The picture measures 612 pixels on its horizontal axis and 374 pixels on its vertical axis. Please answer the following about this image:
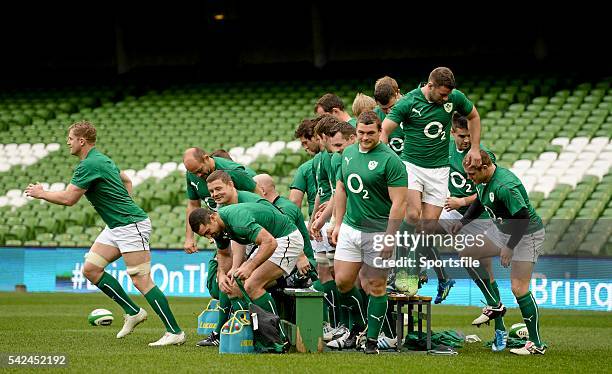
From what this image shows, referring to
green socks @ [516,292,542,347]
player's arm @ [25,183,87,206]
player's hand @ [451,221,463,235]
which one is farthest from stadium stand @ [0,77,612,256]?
player's arm @ [25,183,87,206]

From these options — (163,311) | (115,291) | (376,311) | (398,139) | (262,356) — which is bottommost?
(262,356)

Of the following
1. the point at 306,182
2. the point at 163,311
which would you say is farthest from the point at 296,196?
the point at 163,311

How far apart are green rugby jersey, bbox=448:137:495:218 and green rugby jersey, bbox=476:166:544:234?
144 cm

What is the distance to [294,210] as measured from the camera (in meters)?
10.5

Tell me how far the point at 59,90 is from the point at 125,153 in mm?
6127

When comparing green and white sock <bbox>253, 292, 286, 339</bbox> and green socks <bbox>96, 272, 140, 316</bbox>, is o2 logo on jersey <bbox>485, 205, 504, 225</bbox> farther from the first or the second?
green socks <bbox>96, 272, 140, 316</bbox>

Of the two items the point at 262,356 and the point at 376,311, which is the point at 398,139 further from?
the point at 262,356

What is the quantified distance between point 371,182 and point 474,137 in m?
1.26

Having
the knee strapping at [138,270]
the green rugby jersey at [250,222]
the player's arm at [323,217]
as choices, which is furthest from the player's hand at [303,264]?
the knee strapping at [138,270]

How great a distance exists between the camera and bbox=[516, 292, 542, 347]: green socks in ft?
30.4

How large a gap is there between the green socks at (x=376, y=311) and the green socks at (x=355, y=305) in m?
0.67

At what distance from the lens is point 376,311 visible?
9000 millimetres

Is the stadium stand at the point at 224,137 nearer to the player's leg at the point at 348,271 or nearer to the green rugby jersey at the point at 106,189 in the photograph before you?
the player's leg at the point at 348,271

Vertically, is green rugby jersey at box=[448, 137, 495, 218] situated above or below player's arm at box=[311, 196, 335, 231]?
above
